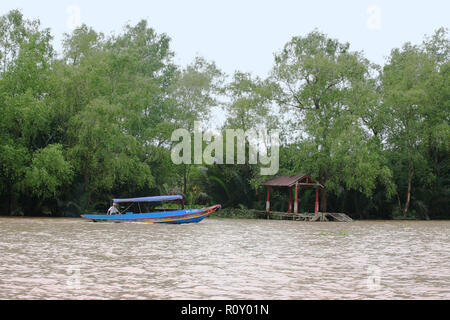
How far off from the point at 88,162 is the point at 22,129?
4.56 meters

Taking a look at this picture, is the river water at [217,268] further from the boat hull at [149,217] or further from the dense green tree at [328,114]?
the dense green tree at [328,114]

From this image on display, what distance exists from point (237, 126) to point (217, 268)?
29.0 metres

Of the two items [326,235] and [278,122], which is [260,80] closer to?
[278,122]

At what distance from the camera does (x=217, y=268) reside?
42.9 ft

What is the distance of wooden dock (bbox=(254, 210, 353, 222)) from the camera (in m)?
38.0

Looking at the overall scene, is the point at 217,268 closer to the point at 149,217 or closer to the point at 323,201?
the point at 149,217

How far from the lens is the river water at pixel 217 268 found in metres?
9.93

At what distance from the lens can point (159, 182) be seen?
44.0m

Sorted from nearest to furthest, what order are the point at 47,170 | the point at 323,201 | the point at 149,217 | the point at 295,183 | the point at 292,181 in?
the point at 149,217 → the point at 47,170 → the point at 295,183 → the point at 292,181 → the point at 323,201

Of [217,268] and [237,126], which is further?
[237,126]

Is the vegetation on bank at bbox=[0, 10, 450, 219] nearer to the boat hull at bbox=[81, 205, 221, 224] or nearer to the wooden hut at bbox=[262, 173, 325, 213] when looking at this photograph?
the wooden hut at bbox=[262, 173, 325, 213]

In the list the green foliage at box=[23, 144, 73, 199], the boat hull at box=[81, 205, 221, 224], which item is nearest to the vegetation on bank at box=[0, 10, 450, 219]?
the green foliage at box=[23, 144, 73, 199]

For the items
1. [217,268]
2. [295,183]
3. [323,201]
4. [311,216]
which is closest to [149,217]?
[295,183]
